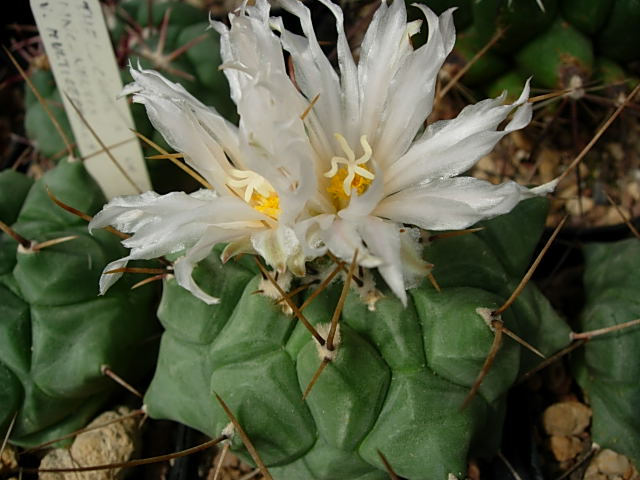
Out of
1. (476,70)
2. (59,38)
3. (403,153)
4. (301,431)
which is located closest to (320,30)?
(476,70)

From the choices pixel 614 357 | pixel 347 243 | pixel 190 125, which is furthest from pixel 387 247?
pixel 614 357

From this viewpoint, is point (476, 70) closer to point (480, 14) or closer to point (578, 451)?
point (480, 14)

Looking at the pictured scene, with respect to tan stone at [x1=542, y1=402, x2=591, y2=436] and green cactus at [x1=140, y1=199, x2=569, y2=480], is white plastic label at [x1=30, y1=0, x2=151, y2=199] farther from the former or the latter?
tan stone at [x1=542, y1=402, x2=591, y2=436]

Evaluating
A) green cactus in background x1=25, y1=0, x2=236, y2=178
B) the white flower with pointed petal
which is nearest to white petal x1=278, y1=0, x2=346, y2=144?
the white flower with pointed petal

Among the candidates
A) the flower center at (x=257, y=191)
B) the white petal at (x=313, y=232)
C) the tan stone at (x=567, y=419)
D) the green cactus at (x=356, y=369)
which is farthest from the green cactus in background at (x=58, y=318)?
the tan stone at (x=567, y=419)

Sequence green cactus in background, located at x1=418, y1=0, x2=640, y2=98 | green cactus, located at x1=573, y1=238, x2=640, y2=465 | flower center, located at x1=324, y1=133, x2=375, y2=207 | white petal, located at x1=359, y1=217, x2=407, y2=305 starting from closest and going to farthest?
white petal, located at x1=359, y1=217, x2=407, y2=305 → flower center, located at x1=324, y1=133, x2=375, y2=207 → green cactus, located at x1=573, y1=238, x2=640, y2=465 → green cactus in background, located at x1=418, y1=0, x2=640, y2=98

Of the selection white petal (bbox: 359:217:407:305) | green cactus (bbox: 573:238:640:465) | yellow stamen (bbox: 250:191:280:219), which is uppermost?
white petal (bbox: 359:217:407:305)

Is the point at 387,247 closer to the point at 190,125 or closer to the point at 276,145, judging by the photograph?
the point at 276,145
